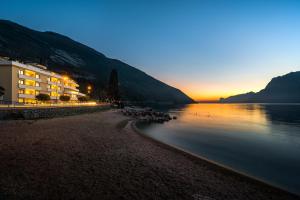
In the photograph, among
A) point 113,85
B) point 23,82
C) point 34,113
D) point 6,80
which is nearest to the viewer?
point 34,113

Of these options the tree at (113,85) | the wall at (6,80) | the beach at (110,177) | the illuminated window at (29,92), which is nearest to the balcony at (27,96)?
the illuminated window at (29,92)

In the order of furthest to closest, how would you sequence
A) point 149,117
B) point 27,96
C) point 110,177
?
point 149,117, point 27,96, point 110,177

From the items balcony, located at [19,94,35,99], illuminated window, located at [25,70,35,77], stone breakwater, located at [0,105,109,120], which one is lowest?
stone breakwater, located at [0,105,109,120]

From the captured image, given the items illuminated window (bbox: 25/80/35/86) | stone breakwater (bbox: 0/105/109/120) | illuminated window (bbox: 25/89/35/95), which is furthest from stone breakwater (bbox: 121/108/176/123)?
illuminated window (bbox: 25/80/35/86)

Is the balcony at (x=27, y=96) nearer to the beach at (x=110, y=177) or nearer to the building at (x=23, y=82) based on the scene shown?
the building at (x=23, y=82)

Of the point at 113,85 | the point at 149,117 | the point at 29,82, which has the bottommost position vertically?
the point at 149,117

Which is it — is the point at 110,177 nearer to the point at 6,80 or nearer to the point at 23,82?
the point at 6,80

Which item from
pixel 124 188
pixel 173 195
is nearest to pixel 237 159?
pixel 173 195

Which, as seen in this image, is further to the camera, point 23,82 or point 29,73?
point 29,73

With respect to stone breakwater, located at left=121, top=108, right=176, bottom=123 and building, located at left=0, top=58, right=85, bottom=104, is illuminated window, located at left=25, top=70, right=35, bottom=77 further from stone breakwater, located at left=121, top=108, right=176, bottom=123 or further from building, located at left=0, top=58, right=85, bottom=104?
stone breakwater, located at left=121, top=108, right=176, bottom=123

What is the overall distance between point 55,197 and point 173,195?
4.68 m

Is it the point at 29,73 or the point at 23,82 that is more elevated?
the point at 29,73

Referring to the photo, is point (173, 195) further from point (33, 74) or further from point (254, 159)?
point (33, 74)

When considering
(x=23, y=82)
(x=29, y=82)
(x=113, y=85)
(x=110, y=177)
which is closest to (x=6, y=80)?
(x=23, y=82)
